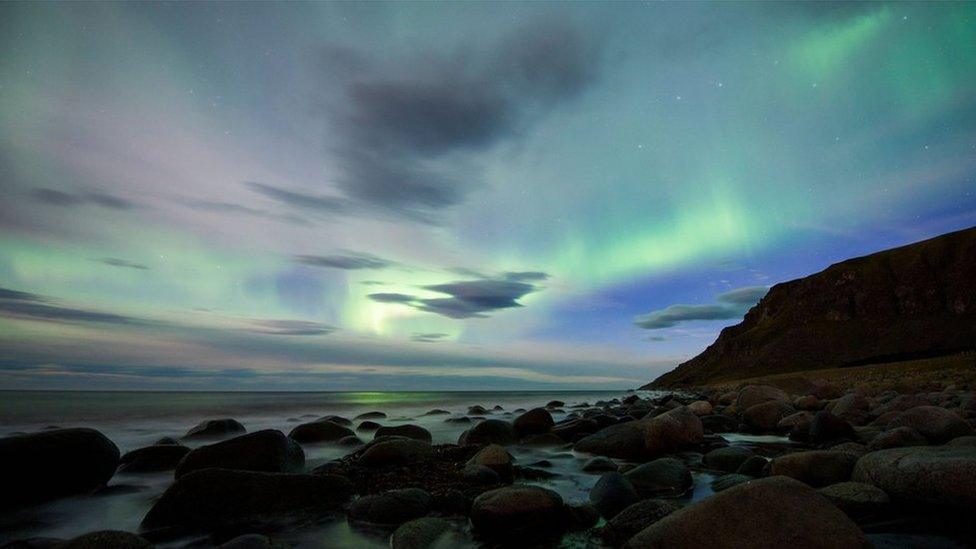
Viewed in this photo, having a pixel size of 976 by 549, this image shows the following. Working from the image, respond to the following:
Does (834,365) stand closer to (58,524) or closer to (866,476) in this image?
(866,476)

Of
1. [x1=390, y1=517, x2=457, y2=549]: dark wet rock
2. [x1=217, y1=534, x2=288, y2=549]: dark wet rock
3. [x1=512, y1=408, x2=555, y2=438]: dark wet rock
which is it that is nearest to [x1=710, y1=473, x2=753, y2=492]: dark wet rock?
[x1=390, y1=517, x2=457, y2=549]: dark wet rock

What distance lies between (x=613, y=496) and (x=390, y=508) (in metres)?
3.01

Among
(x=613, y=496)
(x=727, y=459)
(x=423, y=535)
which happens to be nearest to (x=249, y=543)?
(x=423, y=535)

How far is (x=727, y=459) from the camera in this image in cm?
856

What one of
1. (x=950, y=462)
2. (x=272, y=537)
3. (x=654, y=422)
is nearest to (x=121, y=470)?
(x=272, y=537)

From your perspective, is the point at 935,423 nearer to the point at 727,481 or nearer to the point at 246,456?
the point at 727,481

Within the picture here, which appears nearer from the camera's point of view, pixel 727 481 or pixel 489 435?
pixel 727 481

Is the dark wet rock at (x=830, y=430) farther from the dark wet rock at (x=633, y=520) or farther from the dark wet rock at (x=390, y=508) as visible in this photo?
the dark wet rock at (x=390, y=508)

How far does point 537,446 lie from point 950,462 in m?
8.57

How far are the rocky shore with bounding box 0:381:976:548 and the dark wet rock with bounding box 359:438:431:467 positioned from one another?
31 mm

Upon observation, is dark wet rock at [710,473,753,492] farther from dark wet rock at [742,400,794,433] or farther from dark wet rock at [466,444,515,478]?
dark wet rock at [742,400,794,433]

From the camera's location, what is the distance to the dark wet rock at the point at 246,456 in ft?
25.8

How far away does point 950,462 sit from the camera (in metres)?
5.41

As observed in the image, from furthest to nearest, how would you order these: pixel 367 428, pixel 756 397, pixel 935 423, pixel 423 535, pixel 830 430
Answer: pixel 367 428 < pixel 756 397 < pixel 830 430 < pixel 935 423 < pixel 423 535
